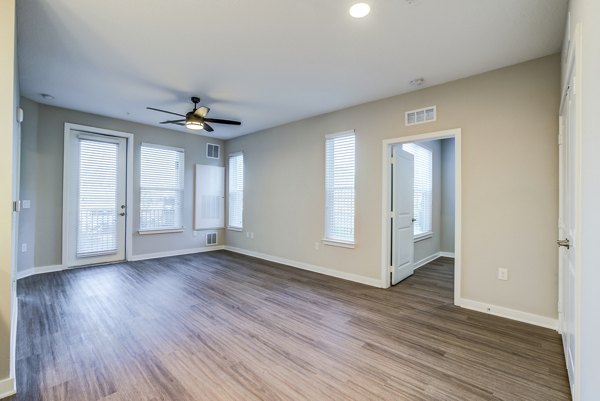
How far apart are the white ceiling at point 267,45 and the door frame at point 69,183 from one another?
929 mm

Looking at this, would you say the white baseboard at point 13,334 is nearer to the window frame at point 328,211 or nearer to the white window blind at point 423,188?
the window frame at point 328,211

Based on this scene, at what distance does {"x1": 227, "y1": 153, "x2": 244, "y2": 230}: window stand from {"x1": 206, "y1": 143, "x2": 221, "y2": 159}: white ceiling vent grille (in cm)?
34

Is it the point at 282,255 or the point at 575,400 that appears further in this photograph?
the point at 282,255

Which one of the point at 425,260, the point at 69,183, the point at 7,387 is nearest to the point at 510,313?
the point at 425,260

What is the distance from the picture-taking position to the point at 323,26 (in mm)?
2434

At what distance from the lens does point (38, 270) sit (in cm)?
457

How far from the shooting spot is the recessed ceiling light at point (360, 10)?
215cm

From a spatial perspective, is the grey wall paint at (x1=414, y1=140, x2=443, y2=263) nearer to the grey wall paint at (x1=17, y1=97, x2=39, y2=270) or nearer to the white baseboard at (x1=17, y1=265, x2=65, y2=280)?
the white baseboard at (x1=17, y1=265, x2=65, y2=280)

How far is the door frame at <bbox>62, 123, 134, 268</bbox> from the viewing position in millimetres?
4812

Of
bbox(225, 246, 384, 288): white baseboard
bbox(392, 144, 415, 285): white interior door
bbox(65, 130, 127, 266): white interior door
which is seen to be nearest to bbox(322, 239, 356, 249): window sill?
bbox(225, 246, 384, 288): white baseboard

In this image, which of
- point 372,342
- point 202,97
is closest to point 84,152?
point 202,97

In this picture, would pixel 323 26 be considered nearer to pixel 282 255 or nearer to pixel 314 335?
pixel 314 335

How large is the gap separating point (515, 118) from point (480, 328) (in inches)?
88.0

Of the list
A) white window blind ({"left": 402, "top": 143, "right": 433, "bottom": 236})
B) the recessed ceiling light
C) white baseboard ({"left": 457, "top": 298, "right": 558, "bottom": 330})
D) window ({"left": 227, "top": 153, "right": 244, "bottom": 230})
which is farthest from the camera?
window ({"left": 227, "top": 153, "right": 244, "bottom": 230})
